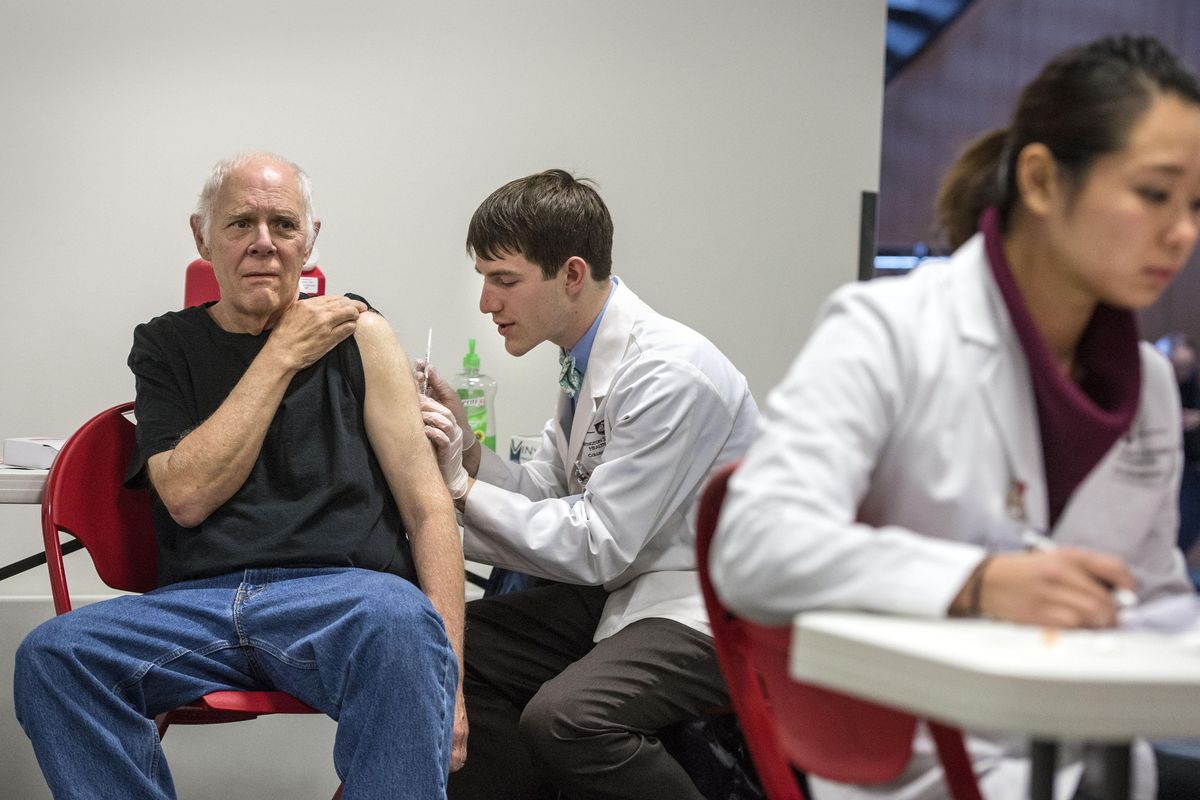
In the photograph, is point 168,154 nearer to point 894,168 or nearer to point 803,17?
point 803,17

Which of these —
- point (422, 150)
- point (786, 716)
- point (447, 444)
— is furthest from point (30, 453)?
point (786, 716)

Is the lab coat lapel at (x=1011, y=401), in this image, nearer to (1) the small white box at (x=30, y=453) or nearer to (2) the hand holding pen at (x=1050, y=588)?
(2) the hand holding pen at (x=1050, y=588)

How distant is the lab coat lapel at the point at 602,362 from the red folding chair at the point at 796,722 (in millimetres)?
1032

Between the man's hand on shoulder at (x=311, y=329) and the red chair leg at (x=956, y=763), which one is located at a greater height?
the man's hand on shoulder at (x=311, y=329)

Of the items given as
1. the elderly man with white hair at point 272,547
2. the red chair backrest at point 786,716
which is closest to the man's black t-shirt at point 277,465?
the elderly man with white hair at point 272,547

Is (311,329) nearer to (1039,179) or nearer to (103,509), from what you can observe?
(103,509)

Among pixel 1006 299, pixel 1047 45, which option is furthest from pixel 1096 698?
pixel 1047 45

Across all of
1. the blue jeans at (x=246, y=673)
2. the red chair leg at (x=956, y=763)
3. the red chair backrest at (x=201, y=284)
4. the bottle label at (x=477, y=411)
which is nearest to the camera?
the red chair leg at (x=956, y=763)

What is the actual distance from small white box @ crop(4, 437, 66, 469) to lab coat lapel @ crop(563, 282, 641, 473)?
3.17 ft

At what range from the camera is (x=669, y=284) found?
11.5ft

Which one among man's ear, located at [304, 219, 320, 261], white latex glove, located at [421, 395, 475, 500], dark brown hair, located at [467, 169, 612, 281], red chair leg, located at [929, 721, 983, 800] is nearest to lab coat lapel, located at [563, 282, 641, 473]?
dark brown hair, located at [467, 169, 612, 281]

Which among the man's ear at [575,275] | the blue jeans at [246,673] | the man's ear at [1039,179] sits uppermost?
the man's ear at [1039,179]

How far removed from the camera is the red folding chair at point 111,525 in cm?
192

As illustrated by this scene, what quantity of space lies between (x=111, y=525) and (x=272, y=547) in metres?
0.34
